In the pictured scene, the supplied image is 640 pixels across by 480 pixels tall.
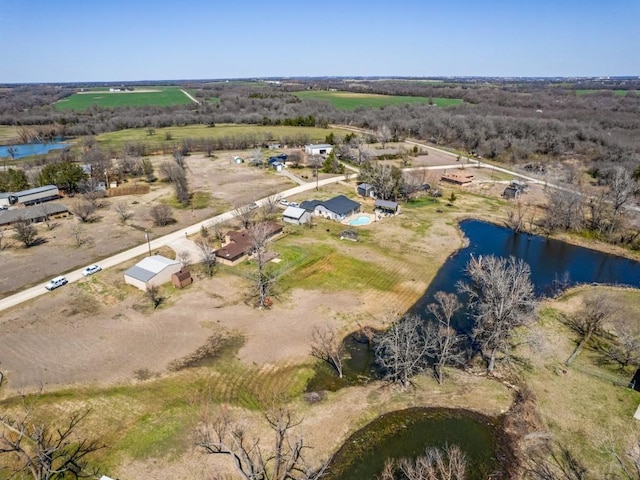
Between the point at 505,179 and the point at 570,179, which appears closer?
the point at 570,179

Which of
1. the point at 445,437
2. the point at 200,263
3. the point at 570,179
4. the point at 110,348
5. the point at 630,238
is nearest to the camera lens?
the point at 445,437

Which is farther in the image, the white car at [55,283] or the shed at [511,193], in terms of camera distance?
the shed at [511,193]

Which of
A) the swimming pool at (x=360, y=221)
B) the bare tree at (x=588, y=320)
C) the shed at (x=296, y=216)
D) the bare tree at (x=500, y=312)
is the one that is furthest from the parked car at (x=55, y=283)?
the bare tree at (x=588, y=320)

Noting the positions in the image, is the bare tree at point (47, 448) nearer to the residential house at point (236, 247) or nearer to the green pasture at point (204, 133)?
the residential house at point (236, 247)

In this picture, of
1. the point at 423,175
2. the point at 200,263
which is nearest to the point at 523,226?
the point at 423,175

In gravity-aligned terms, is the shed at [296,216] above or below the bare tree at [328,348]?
above

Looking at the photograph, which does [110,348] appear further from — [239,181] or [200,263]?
[239,181]

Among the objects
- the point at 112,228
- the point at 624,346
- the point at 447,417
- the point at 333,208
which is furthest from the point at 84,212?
the point at 624,346
